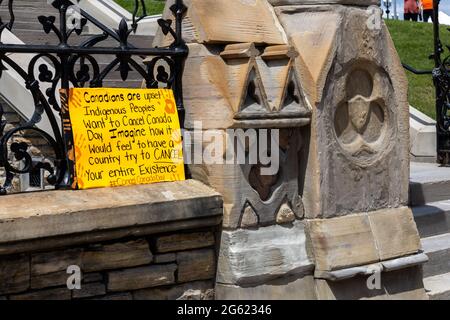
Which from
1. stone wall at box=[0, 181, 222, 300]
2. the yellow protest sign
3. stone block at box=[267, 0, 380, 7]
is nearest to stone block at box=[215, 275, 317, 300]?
stone wall at box=[0, 181, 222, 300]

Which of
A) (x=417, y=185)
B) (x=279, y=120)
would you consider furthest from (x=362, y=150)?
(x=417, y=185)

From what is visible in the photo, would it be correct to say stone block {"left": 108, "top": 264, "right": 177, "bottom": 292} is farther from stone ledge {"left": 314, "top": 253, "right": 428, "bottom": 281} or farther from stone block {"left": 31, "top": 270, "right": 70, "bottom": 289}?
stone ledge {"left": 314, "top": 253, "right": 428, "bottom": 281}

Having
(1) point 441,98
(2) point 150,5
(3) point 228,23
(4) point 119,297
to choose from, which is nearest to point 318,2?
(3) point 228,23

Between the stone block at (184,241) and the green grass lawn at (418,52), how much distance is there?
8415mm

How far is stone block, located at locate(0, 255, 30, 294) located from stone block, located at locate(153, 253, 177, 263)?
2.39 feet

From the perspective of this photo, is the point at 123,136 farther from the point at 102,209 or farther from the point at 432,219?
the point at 432,219

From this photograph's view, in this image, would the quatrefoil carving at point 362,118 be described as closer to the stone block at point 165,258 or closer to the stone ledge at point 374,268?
the stone ledge at point 374,268

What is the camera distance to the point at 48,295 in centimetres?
411

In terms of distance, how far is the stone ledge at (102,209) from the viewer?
3.92 metres

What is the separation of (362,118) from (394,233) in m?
0.75

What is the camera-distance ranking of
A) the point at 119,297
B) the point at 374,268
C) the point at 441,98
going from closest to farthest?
the point at 119,297 → the point at 374,268 → the point at 441,98

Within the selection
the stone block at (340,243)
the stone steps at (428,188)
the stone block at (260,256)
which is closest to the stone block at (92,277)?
the stone block at (260,256)

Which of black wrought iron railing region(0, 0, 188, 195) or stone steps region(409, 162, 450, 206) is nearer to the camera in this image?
black wrought iron railing region(0, 0, 188, 195)

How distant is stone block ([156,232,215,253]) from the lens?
176 inches
